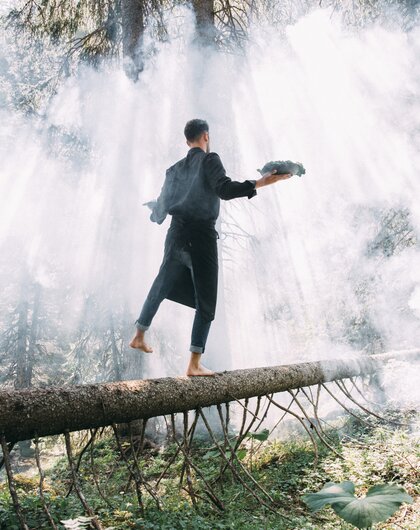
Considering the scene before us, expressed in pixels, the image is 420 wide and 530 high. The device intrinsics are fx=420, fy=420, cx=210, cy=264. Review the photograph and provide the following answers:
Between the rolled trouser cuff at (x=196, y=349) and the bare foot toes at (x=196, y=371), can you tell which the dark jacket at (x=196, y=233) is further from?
the bare foot toes at (x=196, y=371)

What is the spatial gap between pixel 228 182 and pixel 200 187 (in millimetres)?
300

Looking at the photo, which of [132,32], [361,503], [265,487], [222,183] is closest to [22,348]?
[132,32]

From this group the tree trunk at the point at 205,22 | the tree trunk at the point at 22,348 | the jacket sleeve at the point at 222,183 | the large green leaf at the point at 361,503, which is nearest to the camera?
the large green leaf at the point at 361,503

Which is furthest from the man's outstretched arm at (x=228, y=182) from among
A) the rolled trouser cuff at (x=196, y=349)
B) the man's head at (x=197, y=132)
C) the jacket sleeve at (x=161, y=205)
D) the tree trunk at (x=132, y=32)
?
the tree trunk at (x=132, y=32)

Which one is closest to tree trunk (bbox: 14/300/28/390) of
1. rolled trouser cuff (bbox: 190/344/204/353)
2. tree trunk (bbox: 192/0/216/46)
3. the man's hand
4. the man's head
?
tree trunk (bbox: 192/0/216/46)

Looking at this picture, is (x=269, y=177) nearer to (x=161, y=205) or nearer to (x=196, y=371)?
(x=161, y=205)

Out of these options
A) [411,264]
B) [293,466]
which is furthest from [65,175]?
[293,466]

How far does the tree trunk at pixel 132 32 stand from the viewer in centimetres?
803

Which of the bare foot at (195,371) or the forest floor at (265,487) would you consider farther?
the bare foot at (195,371)

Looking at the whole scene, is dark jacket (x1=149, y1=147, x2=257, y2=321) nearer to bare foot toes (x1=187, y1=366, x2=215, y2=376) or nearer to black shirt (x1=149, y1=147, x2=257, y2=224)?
black shirt (x1=149, y1=147, x2=257, y2=224)

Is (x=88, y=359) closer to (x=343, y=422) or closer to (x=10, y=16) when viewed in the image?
(x=343, y=422)

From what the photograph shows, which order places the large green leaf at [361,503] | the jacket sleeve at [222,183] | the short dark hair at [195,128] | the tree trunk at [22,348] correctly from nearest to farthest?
the large green leaf at [361,503], the jacket sleeve at [222,183], the short dark hair at [195,128], the tree trunk at [22,348]

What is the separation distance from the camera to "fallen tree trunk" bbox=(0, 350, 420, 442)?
2.44 meters

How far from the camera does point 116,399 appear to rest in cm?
286
